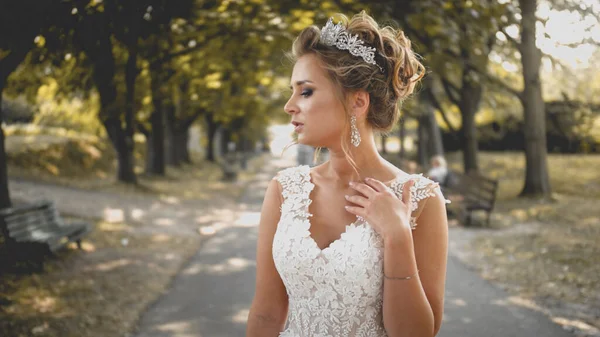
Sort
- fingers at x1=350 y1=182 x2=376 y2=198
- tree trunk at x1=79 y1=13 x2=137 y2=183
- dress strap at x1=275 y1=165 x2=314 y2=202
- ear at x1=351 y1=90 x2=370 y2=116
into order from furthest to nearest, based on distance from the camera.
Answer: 1. tree trunk at x1=79 y1=13 x2=137 y2=183
2. dress strap at x1=275 y1=165 x2=314 y2=202
3. ear at x1=351 y1=90 x2=370 y2=116
4. fingers at x1=350 y1=182 x2=376 y2=198

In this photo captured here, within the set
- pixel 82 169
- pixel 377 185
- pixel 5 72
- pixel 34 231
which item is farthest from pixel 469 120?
pixel 377 185

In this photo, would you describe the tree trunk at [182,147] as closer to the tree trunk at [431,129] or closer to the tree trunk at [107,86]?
the tree trunk at [107,86]

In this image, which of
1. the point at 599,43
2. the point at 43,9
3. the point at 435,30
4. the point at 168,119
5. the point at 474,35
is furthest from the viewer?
the point at 168,119

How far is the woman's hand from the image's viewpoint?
7.51 ft

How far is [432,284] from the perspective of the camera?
7.87ft

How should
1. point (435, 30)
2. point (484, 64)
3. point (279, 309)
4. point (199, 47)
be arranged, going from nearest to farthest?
point (279, 309), point (435, 30), point (199, 47), point (484, 64)

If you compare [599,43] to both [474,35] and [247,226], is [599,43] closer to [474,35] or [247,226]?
[474,35]

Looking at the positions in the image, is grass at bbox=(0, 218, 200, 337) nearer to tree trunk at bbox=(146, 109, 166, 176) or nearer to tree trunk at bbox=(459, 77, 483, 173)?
tree trunk at bbox=(459, 77, 483, 173)

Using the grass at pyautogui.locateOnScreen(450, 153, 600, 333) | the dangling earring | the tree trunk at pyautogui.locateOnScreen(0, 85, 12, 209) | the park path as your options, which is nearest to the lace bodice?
the dangling earring

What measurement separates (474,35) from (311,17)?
365 cm

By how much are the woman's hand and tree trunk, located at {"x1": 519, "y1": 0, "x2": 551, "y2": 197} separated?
1465 centimetres

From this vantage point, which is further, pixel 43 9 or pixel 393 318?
pixel 43 9

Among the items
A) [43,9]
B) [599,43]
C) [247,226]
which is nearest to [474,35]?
[599,43]

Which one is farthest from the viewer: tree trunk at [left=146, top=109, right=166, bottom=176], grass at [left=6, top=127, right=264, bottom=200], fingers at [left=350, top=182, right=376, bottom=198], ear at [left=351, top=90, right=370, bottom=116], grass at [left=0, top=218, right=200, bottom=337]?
tree trunk at [left=146, top=109, right=166, bottom=176]
